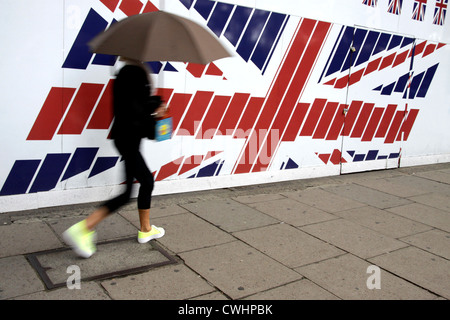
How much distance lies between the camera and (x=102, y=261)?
150 inches

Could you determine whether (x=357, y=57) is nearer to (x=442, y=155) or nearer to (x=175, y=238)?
(x=442, y=155)

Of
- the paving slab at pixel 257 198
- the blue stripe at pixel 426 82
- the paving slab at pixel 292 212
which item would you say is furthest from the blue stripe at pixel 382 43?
the paving slab at pixel 292 212

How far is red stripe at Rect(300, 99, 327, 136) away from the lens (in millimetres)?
6925

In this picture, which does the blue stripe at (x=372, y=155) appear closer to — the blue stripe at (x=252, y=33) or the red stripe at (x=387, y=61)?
the red stripe at (x=387, y=61)

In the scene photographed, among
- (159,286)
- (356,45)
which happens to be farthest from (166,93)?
(356,45)

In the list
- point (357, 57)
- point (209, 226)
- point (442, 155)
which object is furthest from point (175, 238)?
point (442, 155)

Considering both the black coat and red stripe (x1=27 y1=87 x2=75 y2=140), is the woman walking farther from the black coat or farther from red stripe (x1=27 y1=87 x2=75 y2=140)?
red stripe (x1=27 y1=87 x2=75 y2=140)

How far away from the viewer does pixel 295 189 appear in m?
6.49

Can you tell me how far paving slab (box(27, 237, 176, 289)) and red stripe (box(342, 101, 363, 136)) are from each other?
4.43 meters

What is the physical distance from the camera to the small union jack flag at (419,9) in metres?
8.02

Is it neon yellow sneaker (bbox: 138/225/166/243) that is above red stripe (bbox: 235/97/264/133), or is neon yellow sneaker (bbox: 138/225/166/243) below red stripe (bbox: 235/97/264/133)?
below

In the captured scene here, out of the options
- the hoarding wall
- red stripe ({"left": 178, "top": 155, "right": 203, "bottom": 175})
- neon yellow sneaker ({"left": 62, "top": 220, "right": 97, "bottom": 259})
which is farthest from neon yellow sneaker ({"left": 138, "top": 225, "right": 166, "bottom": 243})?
red stripe ({"left": 178, "top": 155, "right": 203, "bottom": 175})

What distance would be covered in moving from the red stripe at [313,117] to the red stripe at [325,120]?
0.30 feet

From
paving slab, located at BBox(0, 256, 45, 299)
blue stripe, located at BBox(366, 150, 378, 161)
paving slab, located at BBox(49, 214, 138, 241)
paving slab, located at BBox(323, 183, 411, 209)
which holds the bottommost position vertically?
paving slab, located at BBox(323, 183, 411, 209)
